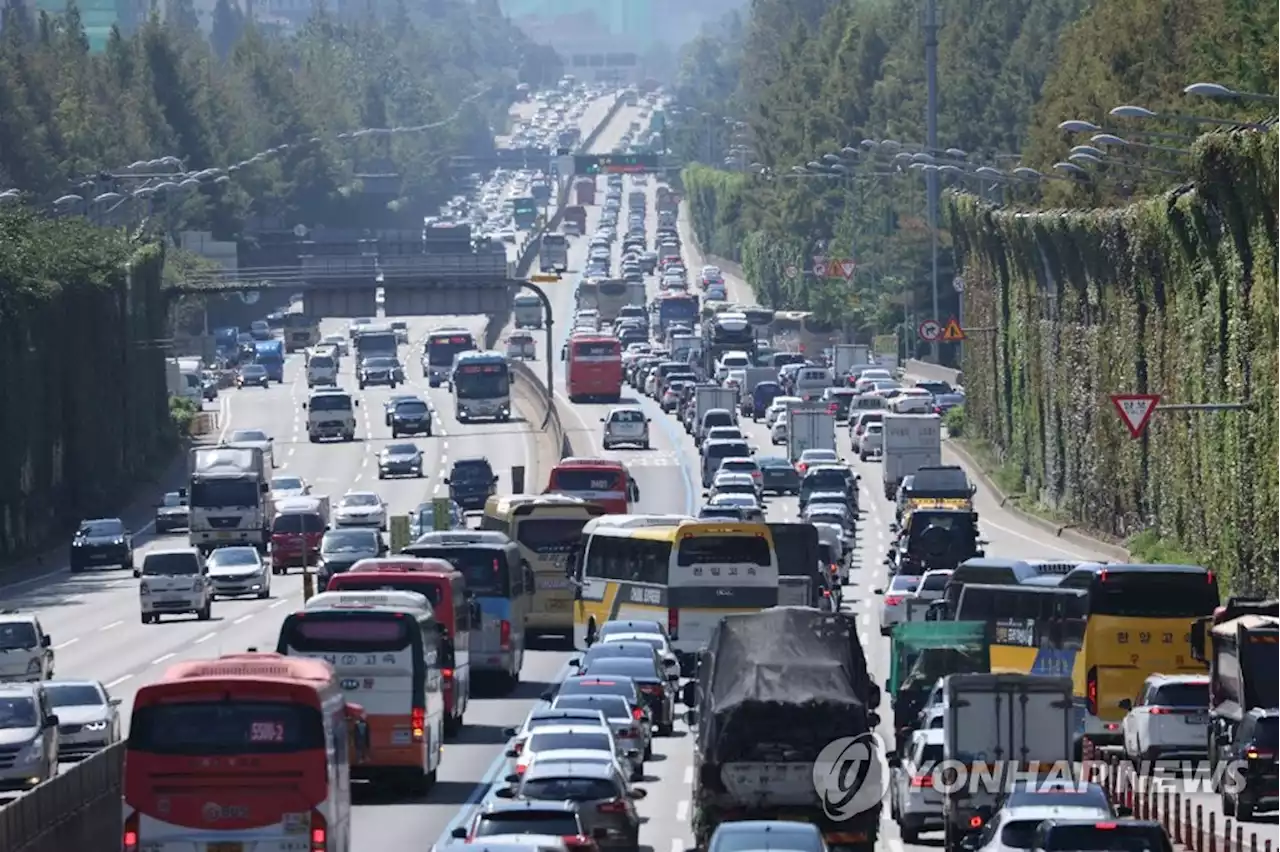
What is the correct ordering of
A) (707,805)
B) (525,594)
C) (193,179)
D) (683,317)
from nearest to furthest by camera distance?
(707,805) → (525,594) → (193,179) → (683,317)

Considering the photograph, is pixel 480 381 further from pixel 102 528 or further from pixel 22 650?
pixel 22 650

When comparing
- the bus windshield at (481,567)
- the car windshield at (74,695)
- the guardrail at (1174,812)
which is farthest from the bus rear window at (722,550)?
the car windshield at (74,695)

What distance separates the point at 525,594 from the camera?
201ft

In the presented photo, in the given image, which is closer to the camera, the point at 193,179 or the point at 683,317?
the point at 193,179

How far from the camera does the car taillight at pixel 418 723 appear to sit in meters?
40.8

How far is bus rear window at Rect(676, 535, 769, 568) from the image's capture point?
190 ft

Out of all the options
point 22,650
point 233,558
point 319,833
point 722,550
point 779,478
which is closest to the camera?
point 319,833

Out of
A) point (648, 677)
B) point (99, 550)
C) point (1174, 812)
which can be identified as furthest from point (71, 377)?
point (1174, 812)

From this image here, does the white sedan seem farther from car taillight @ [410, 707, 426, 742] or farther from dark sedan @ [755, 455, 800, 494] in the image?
car taillight @ [410, 707, 426, 742]

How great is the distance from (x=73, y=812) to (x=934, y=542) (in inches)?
1651

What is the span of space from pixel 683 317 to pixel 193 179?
56.0 metres

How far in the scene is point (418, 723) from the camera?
135 feet

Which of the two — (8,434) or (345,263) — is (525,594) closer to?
(8,434)

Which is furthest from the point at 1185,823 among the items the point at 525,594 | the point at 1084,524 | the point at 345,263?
the point at 345,263
